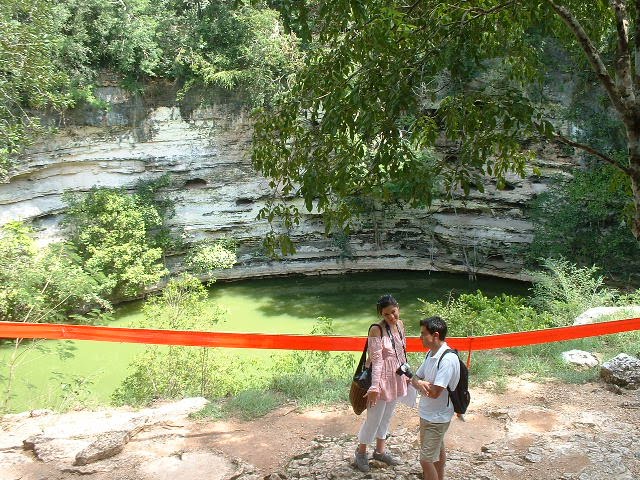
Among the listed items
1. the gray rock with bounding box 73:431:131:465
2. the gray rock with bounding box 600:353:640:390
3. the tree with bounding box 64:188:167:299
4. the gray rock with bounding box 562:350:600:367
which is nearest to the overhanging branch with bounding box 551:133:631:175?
the gray rock with bounding box 600:353:640:390

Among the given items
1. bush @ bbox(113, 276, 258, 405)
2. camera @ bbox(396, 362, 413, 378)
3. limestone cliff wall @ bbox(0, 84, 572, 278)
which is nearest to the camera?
camera @ bbox(396, 362, 413, 378)

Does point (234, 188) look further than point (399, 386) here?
Yes

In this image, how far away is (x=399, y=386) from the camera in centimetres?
348

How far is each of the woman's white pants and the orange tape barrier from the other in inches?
47.3

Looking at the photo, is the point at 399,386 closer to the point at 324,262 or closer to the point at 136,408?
the point at 136,408

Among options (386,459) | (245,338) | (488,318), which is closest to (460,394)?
(386,459)

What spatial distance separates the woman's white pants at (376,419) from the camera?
11.3 feet

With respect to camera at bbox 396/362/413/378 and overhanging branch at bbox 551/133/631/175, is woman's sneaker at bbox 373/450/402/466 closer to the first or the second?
camera at bbox 396/362/413/378

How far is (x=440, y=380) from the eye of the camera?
292 centimetres

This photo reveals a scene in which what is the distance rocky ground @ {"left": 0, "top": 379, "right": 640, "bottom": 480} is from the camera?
3.65m

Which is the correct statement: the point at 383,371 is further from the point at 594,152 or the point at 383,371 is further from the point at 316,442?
the point at 594,152

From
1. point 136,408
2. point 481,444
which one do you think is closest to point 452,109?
point 481,444

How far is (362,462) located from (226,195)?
12.2 meters

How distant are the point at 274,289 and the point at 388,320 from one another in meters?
11.8
